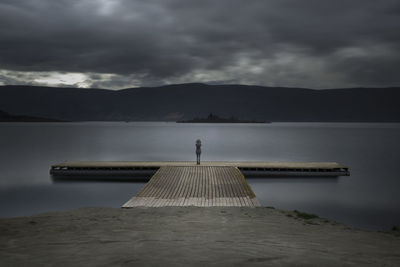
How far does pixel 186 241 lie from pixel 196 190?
25.7 ft

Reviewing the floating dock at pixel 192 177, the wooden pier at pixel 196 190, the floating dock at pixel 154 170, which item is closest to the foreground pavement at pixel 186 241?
the wooden pier at pixel 196 190

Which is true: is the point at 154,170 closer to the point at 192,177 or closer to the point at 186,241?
the point at 192,177

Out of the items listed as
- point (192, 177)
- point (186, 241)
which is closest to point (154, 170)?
point (192, 177)

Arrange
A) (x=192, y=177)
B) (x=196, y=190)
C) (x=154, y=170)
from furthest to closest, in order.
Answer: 1. (x=154, y=170)
2. (x=192, y=177)
3. (x=196, y=190)

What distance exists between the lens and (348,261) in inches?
184

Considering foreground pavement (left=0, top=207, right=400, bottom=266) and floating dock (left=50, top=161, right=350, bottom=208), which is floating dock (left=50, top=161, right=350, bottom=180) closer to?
floating dock (left=50, top=161, right=350, bottom=208)

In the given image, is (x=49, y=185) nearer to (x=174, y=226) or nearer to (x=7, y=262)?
(x=174, y=226)

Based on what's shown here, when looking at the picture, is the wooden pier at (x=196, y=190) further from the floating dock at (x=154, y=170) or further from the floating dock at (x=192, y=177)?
the floating dock at (x=154, y=170)

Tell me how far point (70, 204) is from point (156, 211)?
8022mm

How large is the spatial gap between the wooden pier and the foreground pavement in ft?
6.53

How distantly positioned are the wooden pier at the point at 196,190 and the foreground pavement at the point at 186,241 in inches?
78.4

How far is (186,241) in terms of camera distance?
5.82 m

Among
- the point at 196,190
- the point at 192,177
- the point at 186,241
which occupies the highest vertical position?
the point at 186,241

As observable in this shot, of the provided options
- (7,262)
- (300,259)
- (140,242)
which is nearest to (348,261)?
(300,259)
